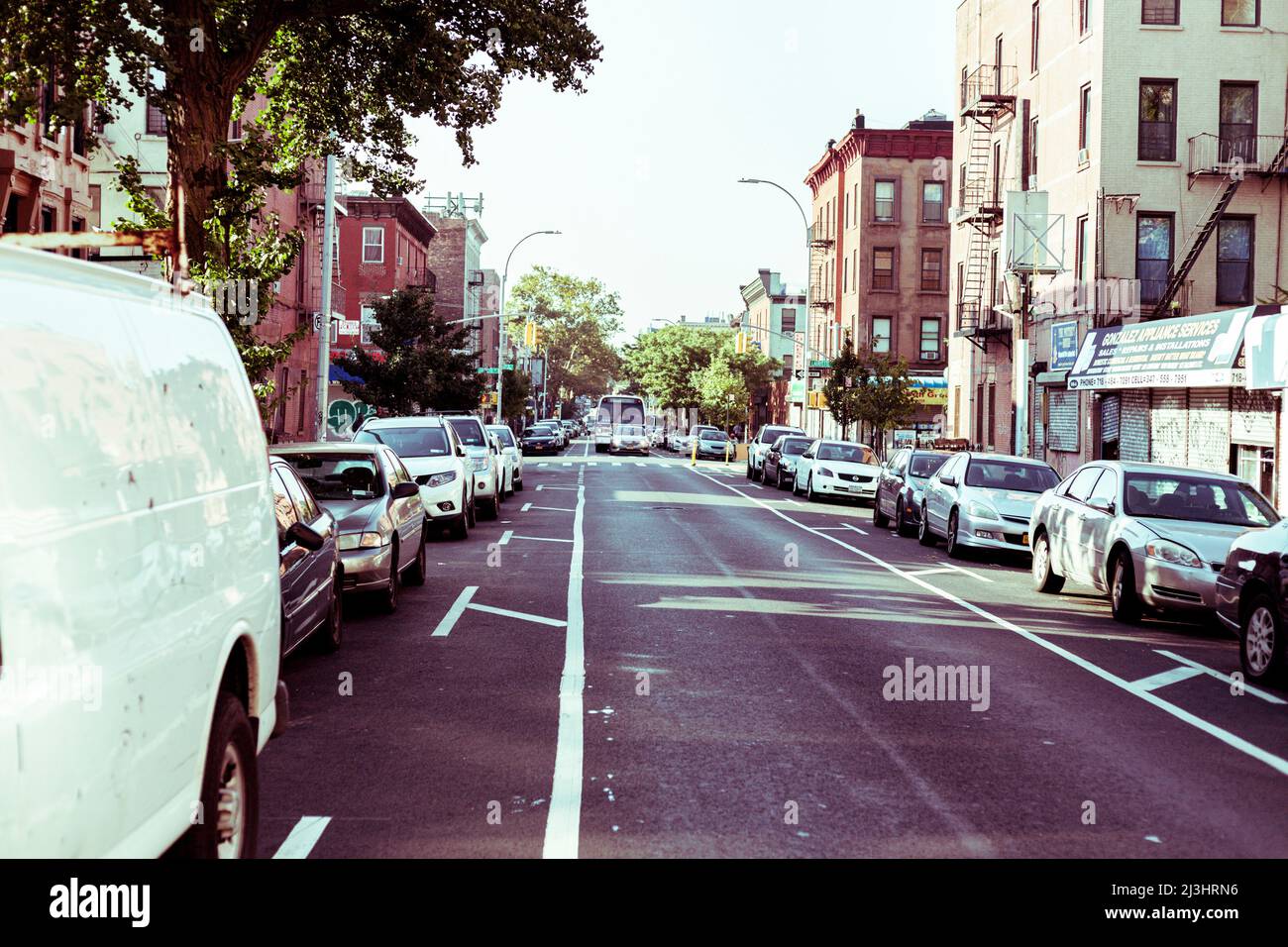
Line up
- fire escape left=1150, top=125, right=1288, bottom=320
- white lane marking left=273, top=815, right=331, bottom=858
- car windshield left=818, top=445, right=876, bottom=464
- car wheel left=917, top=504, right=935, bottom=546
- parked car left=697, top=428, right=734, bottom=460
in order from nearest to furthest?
white lane marking left=273, top=815, right=331, bottom=858
car wheel left=917, top=504, right=935, bottom=546
fire escape left=1150, top=125, right=1288, bottom=320
car windshield left=818, top=445, right=876, bottom=464
parked car left=697, top=428, right=734, bottom=460

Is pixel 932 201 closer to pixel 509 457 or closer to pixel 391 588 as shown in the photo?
pixel 509 457

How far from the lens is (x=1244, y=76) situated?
32.9 meters

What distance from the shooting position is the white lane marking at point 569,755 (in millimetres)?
5895

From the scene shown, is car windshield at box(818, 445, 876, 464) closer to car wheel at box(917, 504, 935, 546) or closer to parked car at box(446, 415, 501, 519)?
parked car at box(446, 415, 501, 519)

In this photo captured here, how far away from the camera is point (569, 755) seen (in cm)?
747

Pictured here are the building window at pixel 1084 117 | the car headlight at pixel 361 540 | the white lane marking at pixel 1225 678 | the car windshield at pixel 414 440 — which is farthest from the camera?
the building window at pixel 1084 117

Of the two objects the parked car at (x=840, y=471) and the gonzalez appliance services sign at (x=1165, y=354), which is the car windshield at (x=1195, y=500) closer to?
the gonzalez appliance services sign at (x=1165, y=354)

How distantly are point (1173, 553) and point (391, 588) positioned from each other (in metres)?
7.36

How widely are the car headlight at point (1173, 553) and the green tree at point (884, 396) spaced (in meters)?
31.7

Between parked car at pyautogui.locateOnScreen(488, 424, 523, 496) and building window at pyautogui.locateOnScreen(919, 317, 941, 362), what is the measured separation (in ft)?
96.4

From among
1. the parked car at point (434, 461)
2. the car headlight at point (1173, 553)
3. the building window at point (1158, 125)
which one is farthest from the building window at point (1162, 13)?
the car headlight at point (1173, 553)

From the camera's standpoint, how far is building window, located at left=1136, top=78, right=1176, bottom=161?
33.3 metres

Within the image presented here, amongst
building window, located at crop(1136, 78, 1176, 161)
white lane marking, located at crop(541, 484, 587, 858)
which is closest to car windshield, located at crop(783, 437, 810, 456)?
building window, located at crop(1136, 78, 1176, 161)
